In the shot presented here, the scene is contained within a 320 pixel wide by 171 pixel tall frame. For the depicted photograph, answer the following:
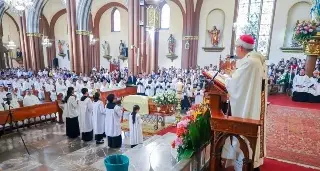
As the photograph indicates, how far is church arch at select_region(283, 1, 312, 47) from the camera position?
653 inches

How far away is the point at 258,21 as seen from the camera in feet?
61.4

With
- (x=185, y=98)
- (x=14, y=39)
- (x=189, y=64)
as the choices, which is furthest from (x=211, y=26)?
(x=14, y=39)

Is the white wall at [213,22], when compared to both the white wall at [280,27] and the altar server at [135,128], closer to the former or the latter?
the white wall at [280,27]

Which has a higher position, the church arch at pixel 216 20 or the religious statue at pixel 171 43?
the church arch at pixel 216 20

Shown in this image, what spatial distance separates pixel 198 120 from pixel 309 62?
9.73 m

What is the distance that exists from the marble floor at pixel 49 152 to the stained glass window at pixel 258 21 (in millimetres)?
15300

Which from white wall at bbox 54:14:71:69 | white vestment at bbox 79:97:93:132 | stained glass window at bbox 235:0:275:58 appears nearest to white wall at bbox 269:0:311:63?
stained glass window at bbox 235:0:275:58

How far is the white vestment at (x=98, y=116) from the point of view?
754cm

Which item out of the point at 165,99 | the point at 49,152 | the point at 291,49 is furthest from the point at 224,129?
the point at 291,49

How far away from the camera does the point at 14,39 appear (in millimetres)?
33469

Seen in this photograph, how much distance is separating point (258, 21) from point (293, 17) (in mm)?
2571

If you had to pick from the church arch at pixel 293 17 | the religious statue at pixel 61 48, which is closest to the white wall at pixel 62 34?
the religious statue at pixel 61 48

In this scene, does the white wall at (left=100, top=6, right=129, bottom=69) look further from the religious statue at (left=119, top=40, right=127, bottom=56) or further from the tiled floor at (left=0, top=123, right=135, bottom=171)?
the tiled floor at (left=0, top=123, right=135, bottom=171)

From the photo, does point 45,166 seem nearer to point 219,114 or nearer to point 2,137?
point 2,137
